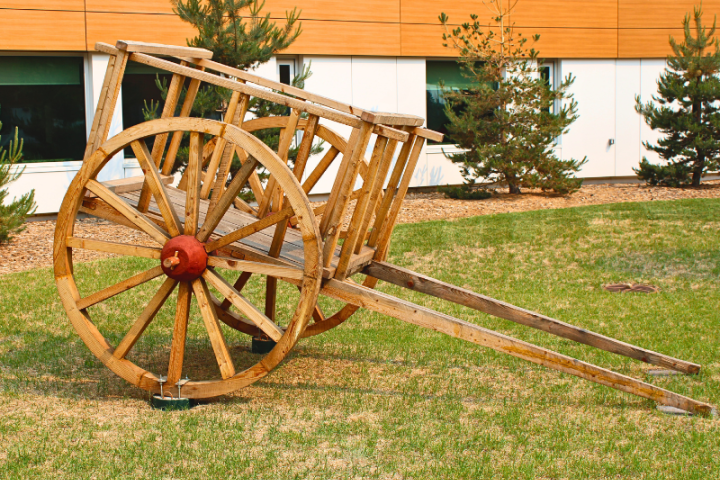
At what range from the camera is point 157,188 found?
174 inches

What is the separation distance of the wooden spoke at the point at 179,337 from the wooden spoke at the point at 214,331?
80 mm

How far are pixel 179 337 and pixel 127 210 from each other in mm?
799

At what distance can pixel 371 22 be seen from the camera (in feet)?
49.0

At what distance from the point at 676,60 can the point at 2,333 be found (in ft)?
44.9

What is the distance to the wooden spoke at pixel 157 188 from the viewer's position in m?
4.40

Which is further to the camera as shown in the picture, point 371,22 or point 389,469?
point 371,22

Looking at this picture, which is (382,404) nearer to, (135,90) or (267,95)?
(267,95)

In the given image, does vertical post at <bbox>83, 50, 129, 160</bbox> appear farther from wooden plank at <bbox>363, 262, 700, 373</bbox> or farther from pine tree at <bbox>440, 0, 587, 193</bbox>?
pine tree at <bbox>440, 0, 587, 193</bbox>

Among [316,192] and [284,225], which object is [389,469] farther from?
[316,192]

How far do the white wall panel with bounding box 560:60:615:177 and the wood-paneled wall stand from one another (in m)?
0.31

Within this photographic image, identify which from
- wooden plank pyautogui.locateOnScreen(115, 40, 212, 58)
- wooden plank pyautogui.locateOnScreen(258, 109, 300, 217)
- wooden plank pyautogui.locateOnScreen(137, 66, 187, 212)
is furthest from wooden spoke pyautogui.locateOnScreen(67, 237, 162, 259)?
wooden plank pyautogui.locateOnScreen(115, 40, 212, 58)

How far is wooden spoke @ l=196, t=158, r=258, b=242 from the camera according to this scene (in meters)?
4.29

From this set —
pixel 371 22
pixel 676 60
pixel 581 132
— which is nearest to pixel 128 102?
pixel 371 22

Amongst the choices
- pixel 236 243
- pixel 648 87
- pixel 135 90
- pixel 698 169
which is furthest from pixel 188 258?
pixel 648 87
